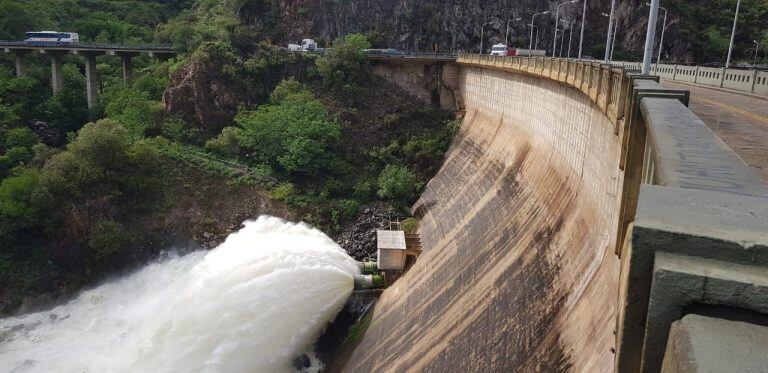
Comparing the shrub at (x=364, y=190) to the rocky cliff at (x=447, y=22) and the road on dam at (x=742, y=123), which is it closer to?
the road on dam at (x=742, y=123)

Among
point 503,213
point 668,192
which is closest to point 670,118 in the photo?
point 668,192

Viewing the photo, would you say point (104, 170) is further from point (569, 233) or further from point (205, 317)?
point (569, 233)

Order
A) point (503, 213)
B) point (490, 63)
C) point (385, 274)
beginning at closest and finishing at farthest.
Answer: point (503, 213) < point (385, 274) < point (490, 63)

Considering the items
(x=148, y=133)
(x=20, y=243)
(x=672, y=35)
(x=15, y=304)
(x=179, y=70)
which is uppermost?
(x=672, y=35)

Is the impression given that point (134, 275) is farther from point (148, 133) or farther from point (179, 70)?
point (179, 70)

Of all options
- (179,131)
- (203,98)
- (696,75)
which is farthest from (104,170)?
(696,75)

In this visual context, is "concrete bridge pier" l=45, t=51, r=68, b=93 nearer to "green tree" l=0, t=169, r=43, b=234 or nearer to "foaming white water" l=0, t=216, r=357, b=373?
"green tree" l=0, t=169, r=43, b=234
